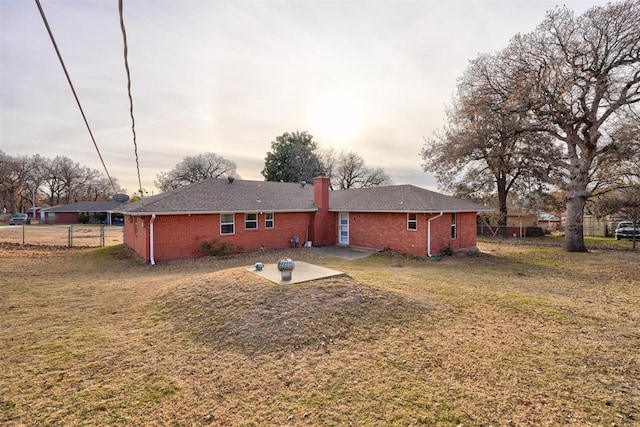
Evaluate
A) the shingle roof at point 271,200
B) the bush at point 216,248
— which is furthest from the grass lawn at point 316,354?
the shingle roof at point 271,200

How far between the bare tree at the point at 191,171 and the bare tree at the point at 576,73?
132ft

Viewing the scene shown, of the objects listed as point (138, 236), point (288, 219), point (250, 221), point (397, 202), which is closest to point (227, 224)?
point (250, 221)

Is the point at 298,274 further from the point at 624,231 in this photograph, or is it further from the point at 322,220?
the point at 624,231

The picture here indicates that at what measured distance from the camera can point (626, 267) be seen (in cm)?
1295

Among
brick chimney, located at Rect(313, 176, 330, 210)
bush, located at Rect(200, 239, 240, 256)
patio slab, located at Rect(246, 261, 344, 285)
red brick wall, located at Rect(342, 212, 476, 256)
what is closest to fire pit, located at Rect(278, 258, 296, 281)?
patio slab, located at Rect(246, 261, 344, 285)

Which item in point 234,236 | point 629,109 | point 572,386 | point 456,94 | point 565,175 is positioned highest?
point 456,94

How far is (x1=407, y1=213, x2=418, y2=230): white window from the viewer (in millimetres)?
15617

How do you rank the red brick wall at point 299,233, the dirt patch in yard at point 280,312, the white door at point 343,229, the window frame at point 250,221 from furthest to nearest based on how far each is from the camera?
the white door at point 343,229 → the window frame at point 250,221 → the red brick wall at point 299,233 → the dirt patch in yard at point 280,312

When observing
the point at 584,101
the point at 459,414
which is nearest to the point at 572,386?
the point at 459,414

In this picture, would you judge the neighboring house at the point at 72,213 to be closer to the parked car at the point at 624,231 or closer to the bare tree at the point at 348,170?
the bare tree at the point at 348,170

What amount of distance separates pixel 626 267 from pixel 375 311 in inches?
528

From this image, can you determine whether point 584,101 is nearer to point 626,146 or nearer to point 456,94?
point 626,146

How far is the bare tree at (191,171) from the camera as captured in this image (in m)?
46.6

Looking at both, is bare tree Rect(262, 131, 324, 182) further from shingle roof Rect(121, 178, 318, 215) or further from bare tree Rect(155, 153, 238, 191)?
shingle roof Rect(121, 178, 318, 215)
